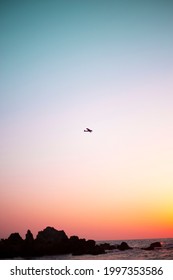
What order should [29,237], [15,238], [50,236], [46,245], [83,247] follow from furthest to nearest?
[83,247]
[50,236]
[46,245]
[15,238]
[29,237]

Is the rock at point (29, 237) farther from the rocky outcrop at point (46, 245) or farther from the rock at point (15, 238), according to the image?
the rock at point (15, 238)

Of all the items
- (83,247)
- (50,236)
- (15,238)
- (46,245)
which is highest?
(50,236)

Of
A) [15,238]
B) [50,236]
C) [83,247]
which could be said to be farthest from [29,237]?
[83,247]

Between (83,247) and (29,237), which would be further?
(83,247)

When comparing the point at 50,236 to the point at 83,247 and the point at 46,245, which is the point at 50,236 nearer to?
the point at 46,245

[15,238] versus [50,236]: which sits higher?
[50,236]

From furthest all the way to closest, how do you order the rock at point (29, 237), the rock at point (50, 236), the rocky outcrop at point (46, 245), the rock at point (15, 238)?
the rock at point (50, 236), the rock at point (15, 238), the rock at point (29, 237), the rocky outcrop at point (46, 245)

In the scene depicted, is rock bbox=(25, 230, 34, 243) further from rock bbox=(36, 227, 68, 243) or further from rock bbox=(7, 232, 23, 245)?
rock bbox=(36, 227, 68, 243)

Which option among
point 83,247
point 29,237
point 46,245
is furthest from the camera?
point 83,247

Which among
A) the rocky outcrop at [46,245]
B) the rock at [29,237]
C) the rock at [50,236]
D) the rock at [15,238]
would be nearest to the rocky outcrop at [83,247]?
the rocky outcrop at [46,245]

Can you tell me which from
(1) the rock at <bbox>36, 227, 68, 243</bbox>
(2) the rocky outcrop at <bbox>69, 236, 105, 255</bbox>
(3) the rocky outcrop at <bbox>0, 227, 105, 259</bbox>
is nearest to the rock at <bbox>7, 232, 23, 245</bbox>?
(3) the rocky outcrop at <bbox>0, 227, 105, 259</bbox>

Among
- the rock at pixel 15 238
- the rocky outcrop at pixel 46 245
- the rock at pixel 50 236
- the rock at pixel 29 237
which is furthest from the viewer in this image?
the rock at pixel 50 236
